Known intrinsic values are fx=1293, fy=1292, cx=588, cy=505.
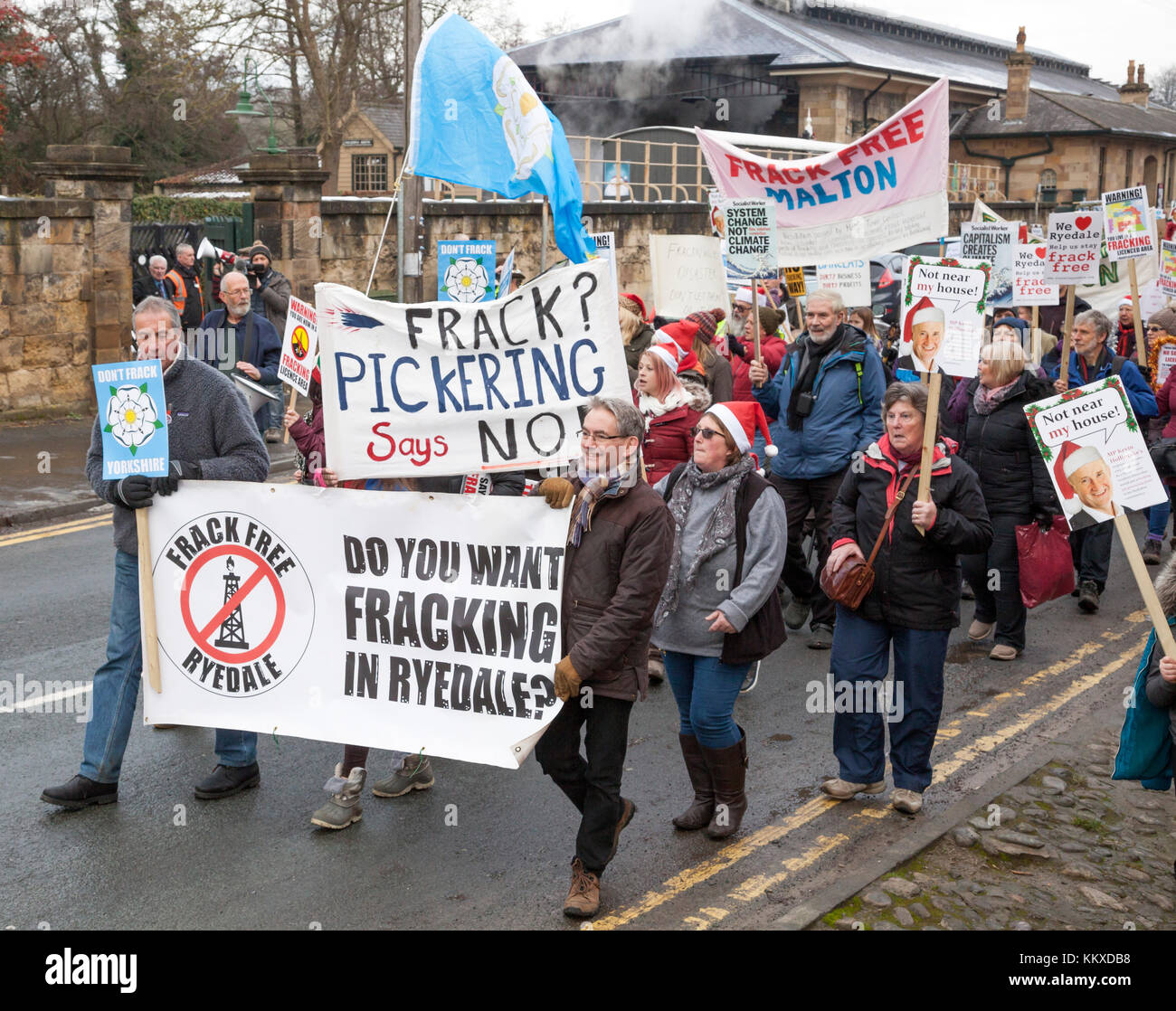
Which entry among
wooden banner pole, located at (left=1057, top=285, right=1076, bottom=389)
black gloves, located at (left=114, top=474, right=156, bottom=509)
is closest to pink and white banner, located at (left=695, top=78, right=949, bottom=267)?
wooden banner pole, located at (left=1057, top=285, right=1076, bottom=389)

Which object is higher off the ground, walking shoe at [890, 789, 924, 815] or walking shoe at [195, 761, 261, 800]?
walking shoe at [195, 761, 261, 800]

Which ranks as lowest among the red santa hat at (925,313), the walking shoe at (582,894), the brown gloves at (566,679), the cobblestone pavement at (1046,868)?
the cobblestone pavement at (1046,868)

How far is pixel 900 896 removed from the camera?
479cm

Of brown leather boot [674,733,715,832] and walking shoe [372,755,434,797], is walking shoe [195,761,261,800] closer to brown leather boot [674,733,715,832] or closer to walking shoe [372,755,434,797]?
walking shoe [372,755,434,797]

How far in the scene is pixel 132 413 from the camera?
533 centimetres

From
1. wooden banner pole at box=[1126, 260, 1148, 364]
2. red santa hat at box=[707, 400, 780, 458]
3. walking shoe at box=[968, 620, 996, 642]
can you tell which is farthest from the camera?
wooden banner pole at box=[1126, 260, 1148, 364]

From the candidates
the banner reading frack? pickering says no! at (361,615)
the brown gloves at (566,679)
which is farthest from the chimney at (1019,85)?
the brown gloves at (566,679)

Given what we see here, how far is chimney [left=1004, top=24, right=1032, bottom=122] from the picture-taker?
50.8 meters

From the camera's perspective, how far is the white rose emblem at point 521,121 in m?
7.27

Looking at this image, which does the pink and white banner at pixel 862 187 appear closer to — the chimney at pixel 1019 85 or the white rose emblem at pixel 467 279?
the white rose emblem at pixel 467 279

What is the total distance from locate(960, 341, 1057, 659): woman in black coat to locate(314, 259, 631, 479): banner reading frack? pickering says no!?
345cm

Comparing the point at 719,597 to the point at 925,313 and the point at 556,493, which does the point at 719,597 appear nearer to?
the point at 556,493

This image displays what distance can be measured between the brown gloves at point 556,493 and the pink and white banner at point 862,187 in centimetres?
404
